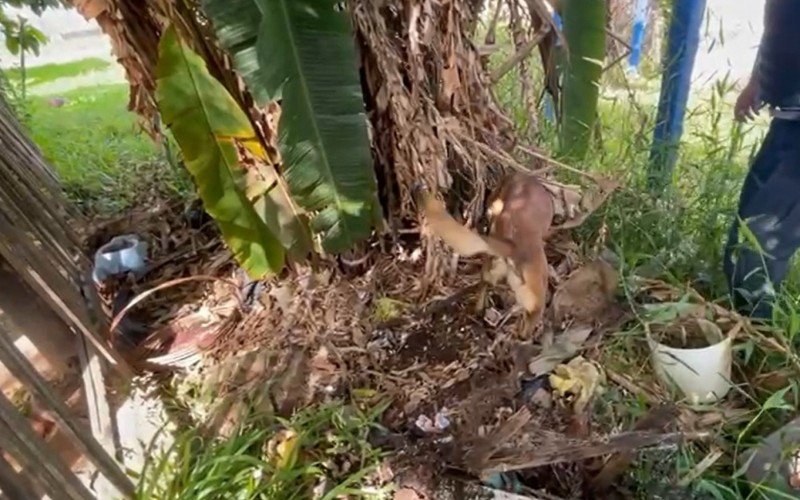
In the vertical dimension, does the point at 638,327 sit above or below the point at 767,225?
below

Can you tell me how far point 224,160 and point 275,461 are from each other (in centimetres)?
51

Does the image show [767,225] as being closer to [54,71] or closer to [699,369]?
[699,369]

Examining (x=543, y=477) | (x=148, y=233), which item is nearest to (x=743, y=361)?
(x=543, y=477)

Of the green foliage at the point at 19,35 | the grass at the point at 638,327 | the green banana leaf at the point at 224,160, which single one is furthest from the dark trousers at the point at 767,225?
the green foliage at the point at 19,35

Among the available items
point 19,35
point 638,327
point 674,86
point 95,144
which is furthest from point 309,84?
point 95,144

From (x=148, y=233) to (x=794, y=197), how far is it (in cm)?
148

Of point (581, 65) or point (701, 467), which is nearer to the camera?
point (701, 467)

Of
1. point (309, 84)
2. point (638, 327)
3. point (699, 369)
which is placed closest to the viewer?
point (309, 84)

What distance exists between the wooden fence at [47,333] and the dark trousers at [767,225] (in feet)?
3.64

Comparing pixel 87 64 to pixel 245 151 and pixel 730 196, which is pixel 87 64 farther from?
pixel 730 196

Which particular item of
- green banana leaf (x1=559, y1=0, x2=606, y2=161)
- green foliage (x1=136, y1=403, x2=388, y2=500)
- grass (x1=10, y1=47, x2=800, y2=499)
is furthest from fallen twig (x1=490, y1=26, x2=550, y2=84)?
green foliage (x1=136, y1=403, x2=388, y2=500)

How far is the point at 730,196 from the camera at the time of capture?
4.49 ft

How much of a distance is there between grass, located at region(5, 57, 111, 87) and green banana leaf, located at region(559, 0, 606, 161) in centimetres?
147

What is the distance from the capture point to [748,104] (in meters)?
1.15
